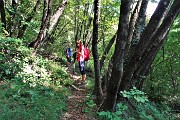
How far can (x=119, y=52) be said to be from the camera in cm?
578

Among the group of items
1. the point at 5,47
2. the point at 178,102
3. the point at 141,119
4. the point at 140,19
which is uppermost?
the point at 140,19

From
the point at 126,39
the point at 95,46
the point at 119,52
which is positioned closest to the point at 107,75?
the point at 95,46

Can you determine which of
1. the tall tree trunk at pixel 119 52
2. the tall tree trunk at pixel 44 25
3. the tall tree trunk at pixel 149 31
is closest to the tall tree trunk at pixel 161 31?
the tall tree trunk at pixel 149 31

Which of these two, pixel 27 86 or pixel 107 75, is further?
pixel 107 75

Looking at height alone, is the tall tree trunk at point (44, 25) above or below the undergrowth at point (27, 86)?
above

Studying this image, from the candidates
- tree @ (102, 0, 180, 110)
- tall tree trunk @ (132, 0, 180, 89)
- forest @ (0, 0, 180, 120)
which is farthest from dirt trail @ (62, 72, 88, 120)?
tall tree trunk @ (132, 0, 180, 89)

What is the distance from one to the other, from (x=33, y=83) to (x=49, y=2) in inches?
150

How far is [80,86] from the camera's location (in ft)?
37.1

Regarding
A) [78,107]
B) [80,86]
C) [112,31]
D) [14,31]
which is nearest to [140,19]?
[78,107]

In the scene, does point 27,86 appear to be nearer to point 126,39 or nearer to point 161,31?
point 126,39

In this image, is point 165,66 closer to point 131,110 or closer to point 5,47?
point 131,110

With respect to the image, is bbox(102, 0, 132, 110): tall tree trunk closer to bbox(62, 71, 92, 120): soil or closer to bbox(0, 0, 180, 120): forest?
bbox(0, 0, 180, 120): forest

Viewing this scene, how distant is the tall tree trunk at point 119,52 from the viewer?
214 inches

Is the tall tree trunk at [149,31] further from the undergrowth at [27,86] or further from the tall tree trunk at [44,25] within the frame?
the tall tree trunk at [44,25]
